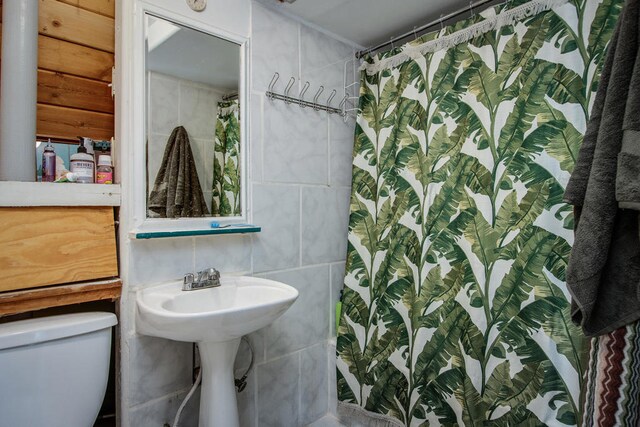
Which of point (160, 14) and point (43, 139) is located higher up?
point (160, 14)

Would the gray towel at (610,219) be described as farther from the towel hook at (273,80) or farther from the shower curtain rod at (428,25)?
the towel hook at (273,80)

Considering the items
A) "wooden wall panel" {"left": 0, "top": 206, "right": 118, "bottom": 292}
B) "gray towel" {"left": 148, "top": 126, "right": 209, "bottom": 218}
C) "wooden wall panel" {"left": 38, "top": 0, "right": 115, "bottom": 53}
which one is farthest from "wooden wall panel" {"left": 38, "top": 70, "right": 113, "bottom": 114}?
"wooden wall panel" {"left": 0, "top": 206, "right": 118, "bottom": 292}

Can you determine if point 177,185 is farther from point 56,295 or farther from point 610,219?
point 610,219

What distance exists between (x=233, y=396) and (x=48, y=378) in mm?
575

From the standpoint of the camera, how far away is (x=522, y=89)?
4.25 ft

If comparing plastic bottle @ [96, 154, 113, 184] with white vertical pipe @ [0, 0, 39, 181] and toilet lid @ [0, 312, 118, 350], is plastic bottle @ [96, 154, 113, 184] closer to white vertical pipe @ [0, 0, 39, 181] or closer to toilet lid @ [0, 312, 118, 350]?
white vertical pipe @ [0, 0, 39, 181]

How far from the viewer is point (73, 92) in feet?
4.54

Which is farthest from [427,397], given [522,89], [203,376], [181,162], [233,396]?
[181,162]

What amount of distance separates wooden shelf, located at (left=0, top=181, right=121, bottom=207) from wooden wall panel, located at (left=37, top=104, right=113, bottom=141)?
1.07ft

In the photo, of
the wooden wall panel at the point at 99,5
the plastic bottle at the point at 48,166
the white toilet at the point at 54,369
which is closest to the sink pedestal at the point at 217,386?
the white toilet at the point at 54,369

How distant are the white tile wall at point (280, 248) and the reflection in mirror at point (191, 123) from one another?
2cm

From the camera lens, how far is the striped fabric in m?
0.80

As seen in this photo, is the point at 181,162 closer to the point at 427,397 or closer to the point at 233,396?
the point at 233,396

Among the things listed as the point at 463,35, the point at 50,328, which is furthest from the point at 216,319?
the point at 463,35
